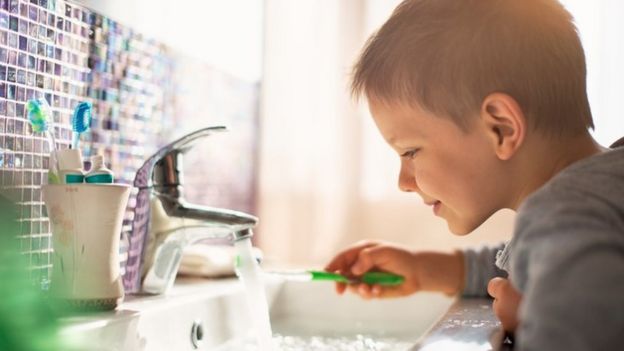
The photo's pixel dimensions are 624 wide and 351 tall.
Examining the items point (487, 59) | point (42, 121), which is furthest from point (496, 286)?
point (42, 121)

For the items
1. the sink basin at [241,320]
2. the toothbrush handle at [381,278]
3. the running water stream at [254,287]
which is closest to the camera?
the sink basin at [241,320]

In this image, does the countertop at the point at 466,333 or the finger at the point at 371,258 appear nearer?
the countertop at the point at 466,333

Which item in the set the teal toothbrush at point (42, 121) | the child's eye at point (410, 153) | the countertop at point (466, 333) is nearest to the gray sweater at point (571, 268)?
the countertop at point (466, 333)

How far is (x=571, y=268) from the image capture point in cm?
57

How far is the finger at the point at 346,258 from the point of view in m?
1.34

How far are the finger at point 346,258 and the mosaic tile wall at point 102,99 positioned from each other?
1.05 ft

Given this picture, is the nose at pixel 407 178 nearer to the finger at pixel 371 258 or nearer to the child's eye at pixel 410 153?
the child's eye at pixel 410 153

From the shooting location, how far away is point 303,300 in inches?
61.5

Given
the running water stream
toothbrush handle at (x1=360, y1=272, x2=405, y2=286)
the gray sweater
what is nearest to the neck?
the gray sweater

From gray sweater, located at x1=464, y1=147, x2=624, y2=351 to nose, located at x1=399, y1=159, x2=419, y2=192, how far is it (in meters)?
0.32

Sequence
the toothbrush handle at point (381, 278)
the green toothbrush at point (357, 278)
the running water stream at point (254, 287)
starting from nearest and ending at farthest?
the running water stream at point (254, 287) → the green toothbrush at point (357, 278) → the toothbrush handle at point (381, 278)

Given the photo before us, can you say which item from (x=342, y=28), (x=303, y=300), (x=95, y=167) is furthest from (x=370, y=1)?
(x=95, y=167)

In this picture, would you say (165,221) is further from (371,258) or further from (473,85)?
(473,85)

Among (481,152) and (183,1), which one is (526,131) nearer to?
(481,152)
